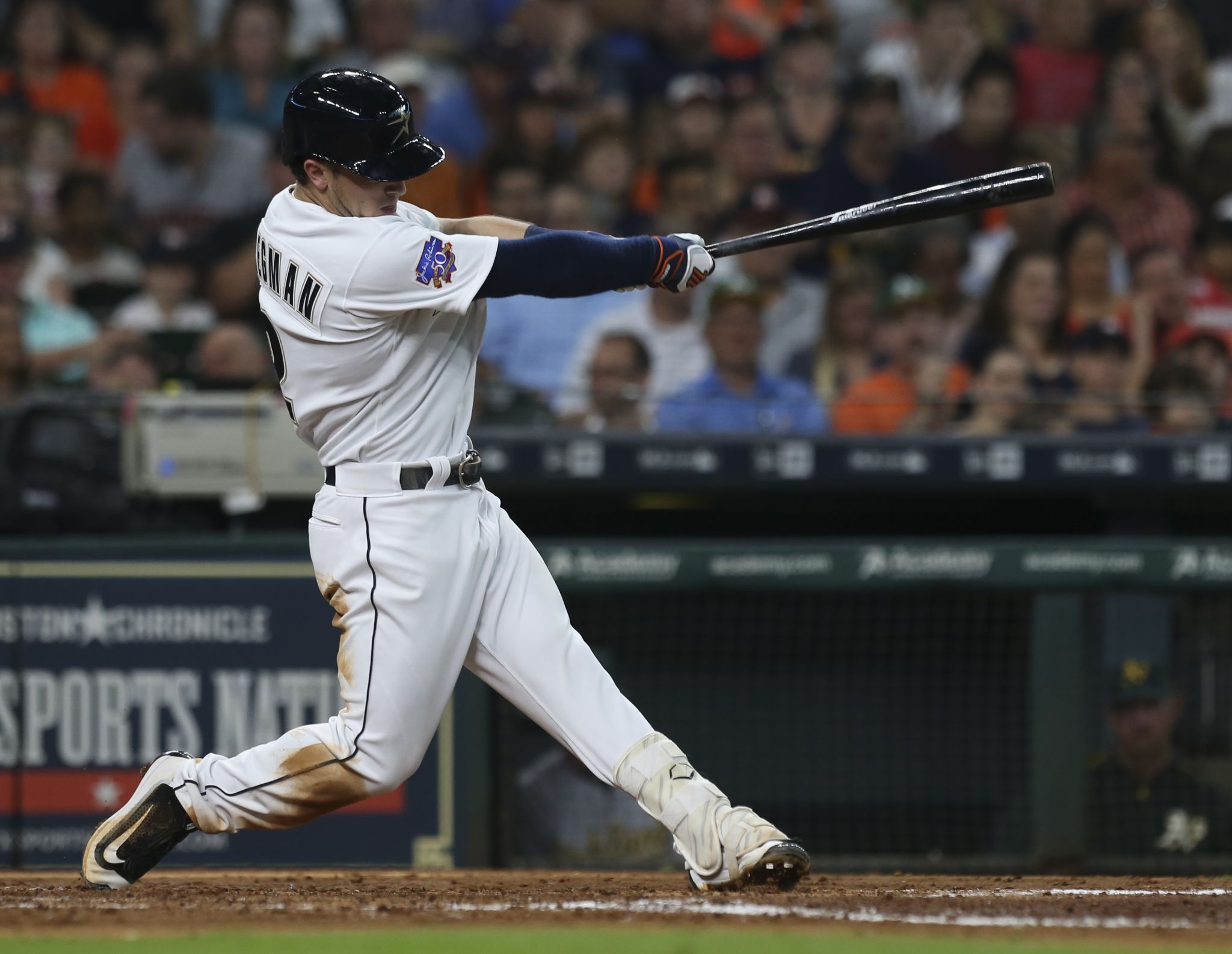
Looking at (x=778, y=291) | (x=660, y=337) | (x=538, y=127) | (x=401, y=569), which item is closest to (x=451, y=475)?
(x=401, y=569)

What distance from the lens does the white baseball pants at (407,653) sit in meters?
3.02

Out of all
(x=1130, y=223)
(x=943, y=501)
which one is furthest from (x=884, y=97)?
(x=943, y=501)

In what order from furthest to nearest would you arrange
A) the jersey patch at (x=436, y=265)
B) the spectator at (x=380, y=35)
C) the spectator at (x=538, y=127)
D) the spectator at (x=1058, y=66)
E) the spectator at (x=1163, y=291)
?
the spectator at (x=380, y=35) → the spectator at (x=1058, y=66) → the spectator at (x=538, y=127) → the spectator at (x=1163, y=291) → the jersey patch at (x=436, y=265)

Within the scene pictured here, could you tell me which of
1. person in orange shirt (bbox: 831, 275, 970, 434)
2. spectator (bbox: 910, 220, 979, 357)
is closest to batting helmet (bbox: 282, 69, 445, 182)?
person in orange shirt (bbox: 831, 275, 970, 434)

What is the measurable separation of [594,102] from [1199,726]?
3.83m

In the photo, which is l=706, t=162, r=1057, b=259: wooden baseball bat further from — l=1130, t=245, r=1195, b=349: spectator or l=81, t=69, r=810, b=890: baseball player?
l=1130, t=245, r=1195, b=349: spectator

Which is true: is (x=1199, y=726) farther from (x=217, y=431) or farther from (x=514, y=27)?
(x=514, y=27)

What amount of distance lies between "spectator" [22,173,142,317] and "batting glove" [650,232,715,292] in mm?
3987

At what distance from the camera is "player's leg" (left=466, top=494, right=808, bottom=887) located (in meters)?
3.03

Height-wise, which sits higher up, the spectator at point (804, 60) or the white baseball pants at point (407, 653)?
the spectator at point (804, 60)

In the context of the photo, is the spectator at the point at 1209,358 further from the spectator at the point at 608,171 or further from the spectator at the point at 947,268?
the spectator at the point at 608,171

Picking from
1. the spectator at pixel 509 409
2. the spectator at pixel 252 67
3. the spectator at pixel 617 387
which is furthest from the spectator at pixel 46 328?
the spectator at pixel 617 387

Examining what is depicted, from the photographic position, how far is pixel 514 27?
24.7 feet

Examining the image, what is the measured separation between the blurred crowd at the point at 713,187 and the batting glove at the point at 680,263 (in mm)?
1970
